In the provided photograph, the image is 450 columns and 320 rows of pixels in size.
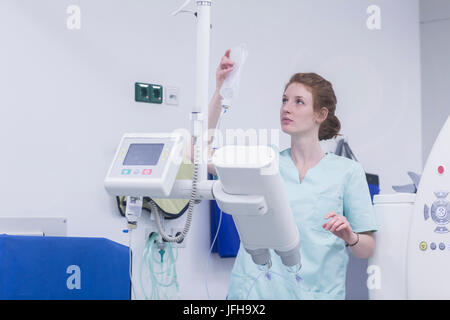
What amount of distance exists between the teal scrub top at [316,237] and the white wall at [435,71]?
2009mm

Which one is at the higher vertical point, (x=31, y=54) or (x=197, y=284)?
(x=31, y=54)

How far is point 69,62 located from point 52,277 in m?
1.10

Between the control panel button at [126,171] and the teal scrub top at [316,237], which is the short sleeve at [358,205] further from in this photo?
the control panel button at [126,171]

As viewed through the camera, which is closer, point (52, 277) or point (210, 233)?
point (52, 277)

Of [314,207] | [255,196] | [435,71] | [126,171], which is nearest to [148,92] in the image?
[314,207]

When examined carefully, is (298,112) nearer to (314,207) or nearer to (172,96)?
(314,207)

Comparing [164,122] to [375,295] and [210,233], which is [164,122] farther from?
[375,295]

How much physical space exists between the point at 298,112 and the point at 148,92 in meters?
0.86

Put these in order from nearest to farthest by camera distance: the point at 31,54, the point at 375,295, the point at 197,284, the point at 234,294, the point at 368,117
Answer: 1. the point at 234,294
2. the point at 375,295
3. the point at 31,54
4. the point at 197,284
5. the point at 368,117

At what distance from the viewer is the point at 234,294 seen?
1.94 meters

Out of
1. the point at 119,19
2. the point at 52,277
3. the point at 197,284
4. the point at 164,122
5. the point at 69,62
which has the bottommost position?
the point at 197,284

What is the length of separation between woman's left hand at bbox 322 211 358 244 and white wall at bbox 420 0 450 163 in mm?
2240
